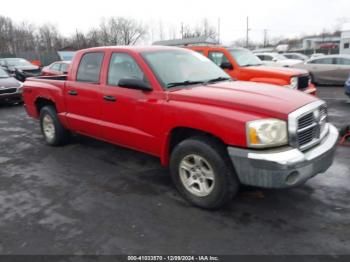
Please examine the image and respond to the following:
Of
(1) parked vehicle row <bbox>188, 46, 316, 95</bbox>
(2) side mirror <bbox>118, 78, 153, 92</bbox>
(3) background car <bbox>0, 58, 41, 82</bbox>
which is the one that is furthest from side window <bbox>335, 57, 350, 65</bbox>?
(3) background car <bbox>0, 58, 41, 82</bbox>

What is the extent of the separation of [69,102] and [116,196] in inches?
84.9

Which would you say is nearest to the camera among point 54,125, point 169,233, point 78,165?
point 169,233

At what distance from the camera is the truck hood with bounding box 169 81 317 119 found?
3.36m

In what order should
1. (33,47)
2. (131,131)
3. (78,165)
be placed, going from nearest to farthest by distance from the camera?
(131,131) → (78,165) → (33,47)

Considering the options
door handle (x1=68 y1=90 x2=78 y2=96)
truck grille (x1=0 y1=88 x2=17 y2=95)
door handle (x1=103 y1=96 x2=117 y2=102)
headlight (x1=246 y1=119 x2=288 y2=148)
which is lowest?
truck grille (x1=0 y1=88 x2=17 y2=95)

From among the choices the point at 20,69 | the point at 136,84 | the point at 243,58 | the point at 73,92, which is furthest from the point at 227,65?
the point at 20,69

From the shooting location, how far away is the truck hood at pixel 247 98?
11.0 ft

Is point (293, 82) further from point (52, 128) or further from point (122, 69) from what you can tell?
point (52, 128)

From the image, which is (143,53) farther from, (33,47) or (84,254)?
(33,47)

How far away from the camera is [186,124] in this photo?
372cm

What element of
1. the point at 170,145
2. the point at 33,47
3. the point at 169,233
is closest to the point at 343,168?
the point at 170,145

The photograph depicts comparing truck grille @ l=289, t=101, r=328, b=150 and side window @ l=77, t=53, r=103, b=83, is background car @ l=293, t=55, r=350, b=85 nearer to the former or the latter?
truck grille @ l=289, t=101, r=328, b=150

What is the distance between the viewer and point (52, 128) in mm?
6418

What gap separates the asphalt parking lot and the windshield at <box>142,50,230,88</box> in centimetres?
145
